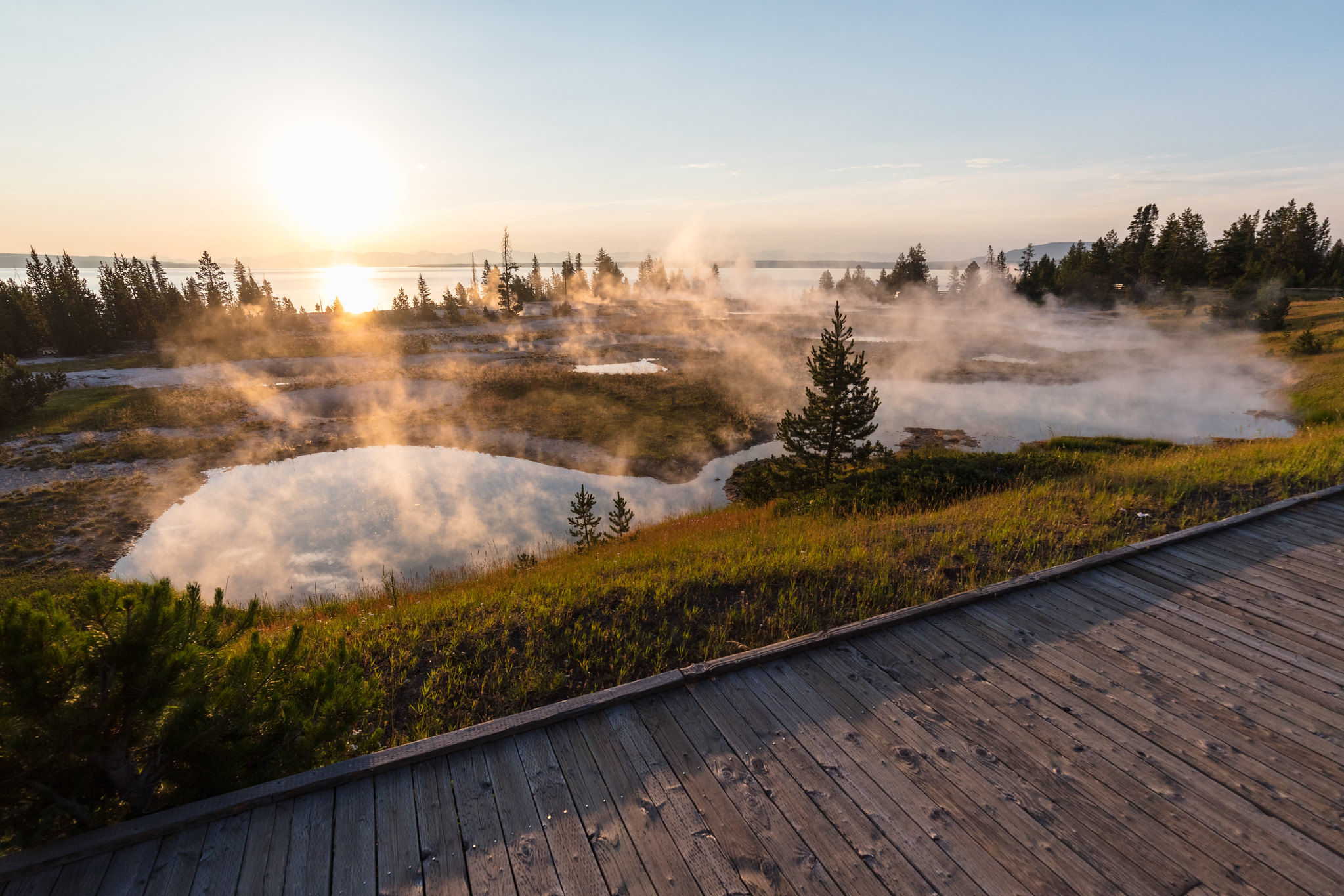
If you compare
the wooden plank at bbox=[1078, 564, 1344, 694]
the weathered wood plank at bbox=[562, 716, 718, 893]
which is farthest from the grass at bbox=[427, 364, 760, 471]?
the weathered wood plank at bbox=[562, 716, 718, 893]

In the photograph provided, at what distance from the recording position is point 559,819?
11.6 ft

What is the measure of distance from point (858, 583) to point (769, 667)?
8.52ft

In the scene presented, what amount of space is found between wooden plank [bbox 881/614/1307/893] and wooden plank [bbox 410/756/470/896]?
3.73m

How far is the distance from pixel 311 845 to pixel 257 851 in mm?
300

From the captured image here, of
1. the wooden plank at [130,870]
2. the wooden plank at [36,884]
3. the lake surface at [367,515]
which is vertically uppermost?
the wooden plank at [36,884]

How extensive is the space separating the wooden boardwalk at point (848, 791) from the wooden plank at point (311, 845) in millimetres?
13

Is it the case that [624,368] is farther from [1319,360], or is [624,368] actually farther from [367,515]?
[1319,360]

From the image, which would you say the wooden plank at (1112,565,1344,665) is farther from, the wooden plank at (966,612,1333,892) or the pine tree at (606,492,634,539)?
the pine tree at (606,492,634,539)

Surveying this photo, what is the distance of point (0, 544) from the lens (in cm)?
1753

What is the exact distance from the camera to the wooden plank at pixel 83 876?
302cm

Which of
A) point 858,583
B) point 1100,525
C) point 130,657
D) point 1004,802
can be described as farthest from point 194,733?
point 1100,525

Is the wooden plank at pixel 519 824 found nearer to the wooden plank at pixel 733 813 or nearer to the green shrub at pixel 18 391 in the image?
the wooden plank at pixel 733 813

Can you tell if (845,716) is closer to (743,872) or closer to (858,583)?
(743,872)

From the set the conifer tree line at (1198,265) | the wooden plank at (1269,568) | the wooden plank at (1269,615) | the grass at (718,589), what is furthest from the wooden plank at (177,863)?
the conifer tree line at (1198,265)
